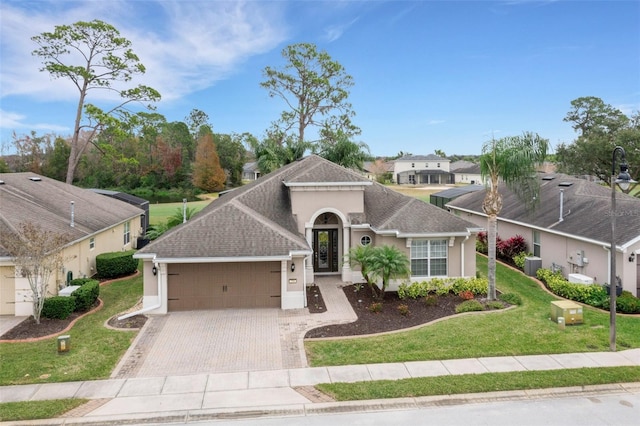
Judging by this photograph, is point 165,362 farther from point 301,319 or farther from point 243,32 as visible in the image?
point 243,32

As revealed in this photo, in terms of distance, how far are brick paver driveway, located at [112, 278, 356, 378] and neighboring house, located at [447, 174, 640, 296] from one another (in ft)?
33.2

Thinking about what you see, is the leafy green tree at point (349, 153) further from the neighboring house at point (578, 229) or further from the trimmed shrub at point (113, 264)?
the trimmed shrub at point (113, 264)

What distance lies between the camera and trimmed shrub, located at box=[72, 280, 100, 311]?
15049mm

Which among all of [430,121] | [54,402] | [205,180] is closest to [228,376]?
[54,402]

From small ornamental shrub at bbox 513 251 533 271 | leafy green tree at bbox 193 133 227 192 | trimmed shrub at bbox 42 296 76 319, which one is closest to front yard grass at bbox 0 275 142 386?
trimmed shrub at bbox 42 296 76 319

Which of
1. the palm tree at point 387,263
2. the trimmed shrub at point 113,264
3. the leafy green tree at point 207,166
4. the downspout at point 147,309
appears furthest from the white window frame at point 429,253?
the leafy green tree at point 207,166

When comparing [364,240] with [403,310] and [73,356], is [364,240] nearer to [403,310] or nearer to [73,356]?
[403,310]

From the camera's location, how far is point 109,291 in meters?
18.4

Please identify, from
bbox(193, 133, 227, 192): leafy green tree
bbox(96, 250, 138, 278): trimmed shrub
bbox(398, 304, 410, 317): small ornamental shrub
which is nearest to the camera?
bbox(398, 304, 410, 317): small ornamental shrub

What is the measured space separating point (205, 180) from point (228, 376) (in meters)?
59.9

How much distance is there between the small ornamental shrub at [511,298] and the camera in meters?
15.6

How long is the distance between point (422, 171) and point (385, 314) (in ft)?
260

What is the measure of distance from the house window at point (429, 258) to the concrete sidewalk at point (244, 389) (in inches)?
270

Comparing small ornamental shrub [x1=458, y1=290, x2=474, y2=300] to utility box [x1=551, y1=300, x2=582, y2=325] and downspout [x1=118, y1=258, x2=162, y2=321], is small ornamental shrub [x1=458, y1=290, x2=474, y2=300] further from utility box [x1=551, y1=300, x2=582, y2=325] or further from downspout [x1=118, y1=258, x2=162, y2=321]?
downspout [x1=118, y1=258, x2=162, y2=321]
